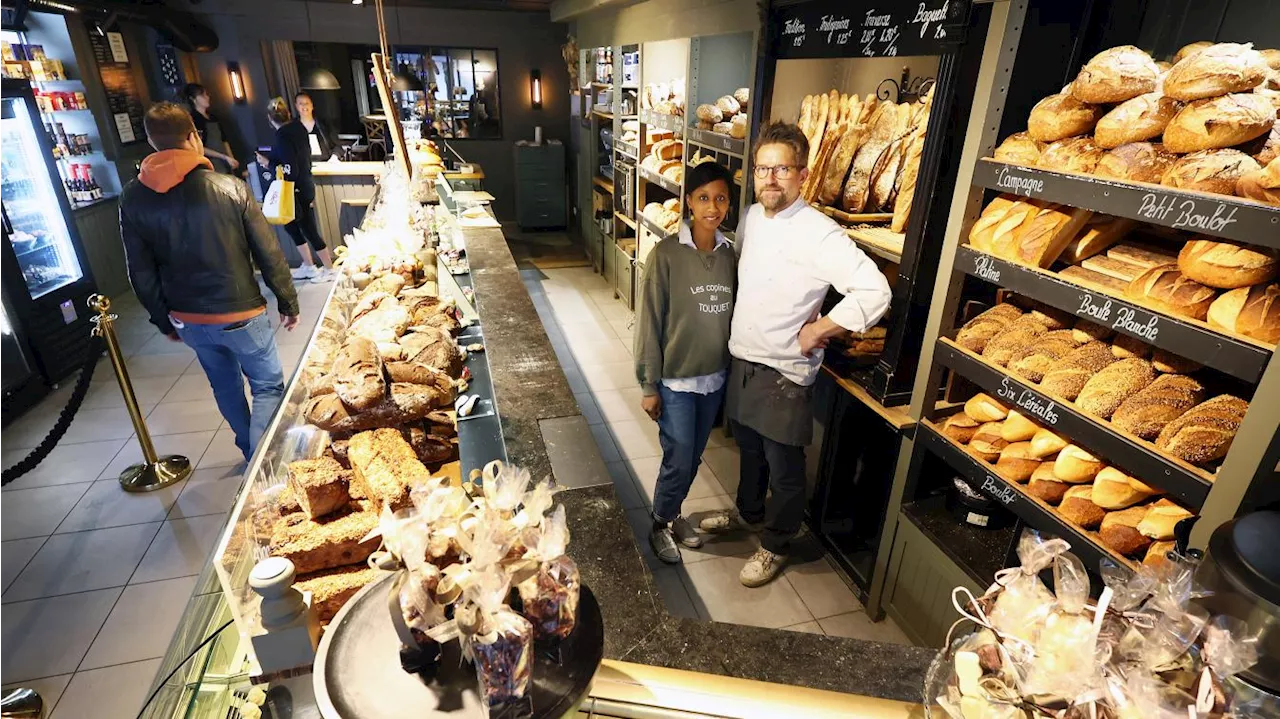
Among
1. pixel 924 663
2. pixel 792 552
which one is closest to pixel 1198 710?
pixel 924 663

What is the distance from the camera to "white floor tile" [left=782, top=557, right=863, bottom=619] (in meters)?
2.95

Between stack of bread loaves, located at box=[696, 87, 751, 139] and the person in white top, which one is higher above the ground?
stack of bread loaves, located at box=[696, 87, 751, 139]

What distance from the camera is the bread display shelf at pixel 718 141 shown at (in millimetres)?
3544

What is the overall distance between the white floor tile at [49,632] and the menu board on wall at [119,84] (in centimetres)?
596

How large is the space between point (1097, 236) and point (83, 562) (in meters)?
4.32

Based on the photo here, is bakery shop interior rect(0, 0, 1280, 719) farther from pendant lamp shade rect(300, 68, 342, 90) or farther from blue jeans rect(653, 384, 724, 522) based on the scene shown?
pendant lamp shade rect(300, 68, 342, 90)

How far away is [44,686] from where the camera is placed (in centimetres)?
239

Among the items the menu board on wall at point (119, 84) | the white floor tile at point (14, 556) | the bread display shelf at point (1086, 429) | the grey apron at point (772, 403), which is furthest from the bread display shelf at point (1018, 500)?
the menu board on wall at point (119, 84)

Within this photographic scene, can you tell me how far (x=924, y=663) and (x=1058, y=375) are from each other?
1048mm

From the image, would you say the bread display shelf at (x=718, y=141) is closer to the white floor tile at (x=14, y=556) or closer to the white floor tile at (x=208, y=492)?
the white floor tile at (x=208, y=492)

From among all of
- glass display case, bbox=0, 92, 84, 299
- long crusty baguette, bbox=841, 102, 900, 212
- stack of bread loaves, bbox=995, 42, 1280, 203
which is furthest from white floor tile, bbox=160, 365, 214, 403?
stack of bread loaves, bbox=995, 42, 1280, 203

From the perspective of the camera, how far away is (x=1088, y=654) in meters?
0.75

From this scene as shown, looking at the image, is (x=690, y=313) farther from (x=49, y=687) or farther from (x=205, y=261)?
(x=49, y=687)

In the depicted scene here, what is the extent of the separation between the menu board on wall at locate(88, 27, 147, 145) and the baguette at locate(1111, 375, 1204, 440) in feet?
28.4
